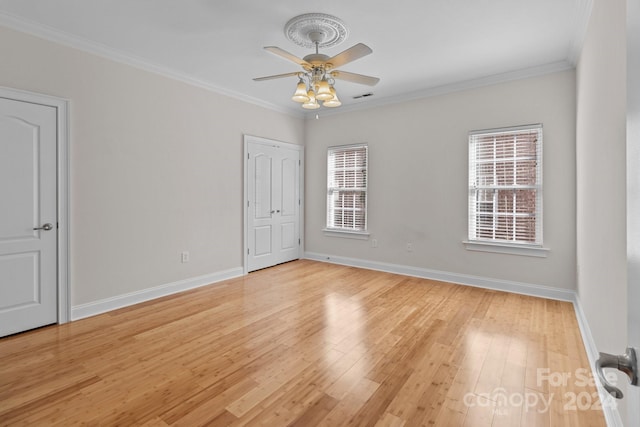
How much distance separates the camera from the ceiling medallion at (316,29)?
2.93 metres

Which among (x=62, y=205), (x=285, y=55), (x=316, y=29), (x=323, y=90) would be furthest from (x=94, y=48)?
(x=323, y=90)

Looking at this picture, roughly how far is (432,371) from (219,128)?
4.18m

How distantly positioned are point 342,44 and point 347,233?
327 centimetres

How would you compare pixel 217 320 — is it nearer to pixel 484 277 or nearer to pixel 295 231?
pixel 295 231

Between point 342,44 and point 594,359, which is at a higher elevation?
point 342,44

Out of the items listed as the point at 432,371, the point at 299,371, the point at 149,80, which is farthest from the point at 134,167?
the point at 432,371

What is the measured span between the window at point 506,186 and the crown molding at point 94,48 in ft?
12.4

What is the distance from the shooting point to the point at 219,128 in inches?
189

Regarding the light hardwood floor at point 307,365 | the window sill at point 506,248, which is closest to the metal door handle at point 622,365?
the light hardwood floor at point 307,365

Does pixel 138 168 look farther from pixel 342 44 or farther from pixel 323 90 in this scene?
pixel 342 44

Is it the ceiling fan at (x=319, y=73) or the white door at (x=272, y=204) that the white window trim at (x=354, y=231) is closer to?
the white door at (x=272, y=204)

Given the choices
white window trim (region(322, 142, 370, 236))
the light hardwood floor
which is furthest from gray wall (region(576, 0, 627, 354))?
white window trim (region(322, 142, 370, 236))

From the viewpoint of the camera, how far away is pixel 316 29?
3.07 metres

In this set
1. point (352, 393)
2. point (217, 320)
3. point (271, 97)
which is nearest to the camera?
point (352, 393)
